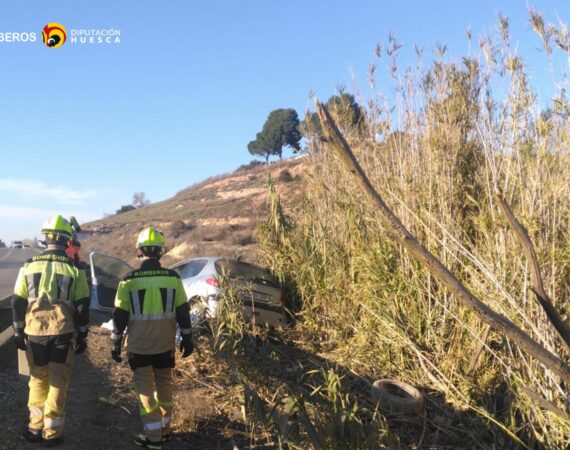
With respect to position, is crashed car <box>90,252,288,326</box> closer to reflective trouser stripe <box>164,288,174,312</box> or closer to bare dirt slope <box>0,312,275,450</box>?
bare dirt slope <box>0,312,275,450</box>

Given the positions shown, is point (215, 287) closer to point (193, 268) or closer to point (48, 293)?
point (193, 268)

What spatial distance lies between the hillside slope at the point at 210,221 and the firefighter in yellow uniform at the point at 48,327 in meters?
12.0

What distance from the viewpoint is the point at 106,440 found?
4117 millimetres

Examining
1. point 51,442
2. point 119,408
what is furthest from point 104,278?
point 51,442

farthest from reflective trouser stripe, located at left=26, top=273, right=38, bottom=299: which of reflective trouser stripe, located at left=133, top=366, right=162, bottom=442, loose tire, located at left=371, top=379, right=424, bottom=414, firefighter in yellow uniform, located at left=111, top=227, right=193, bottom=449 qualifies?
loose tire, located at left=371, top=379, right=424, bottom=414

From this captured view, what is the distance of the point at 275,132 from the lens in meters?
57.8

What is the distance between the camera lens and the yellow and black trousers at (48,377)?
392 centimetres

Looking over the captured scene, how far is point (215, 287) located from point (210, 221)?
2787 cm

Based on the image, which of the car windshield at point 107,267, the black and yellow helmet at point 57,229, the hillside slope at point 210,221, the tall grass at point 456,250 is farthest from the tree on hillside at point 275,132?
the black and yellow helmet at point 57,229

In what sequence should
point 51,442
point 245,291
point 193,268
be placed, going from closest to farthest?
point 51,442 → point 245,291 → point 193,268

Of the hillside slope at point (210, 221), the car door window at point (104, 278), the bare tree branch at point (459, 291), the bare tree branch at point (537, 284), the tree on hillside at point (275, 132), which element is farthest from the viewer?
the tree on hillside at point (275, 132)

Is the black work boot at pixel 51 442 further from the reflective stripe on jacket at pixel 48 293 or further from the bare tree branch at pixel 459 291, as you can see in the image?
the bare tree branch at pixel 459 291

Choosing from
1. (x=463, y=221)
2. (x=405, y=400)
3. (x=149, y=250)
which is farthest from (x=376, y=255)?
(x=149, y=250)

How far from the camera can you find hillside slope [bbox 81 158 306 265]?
2419 cm
